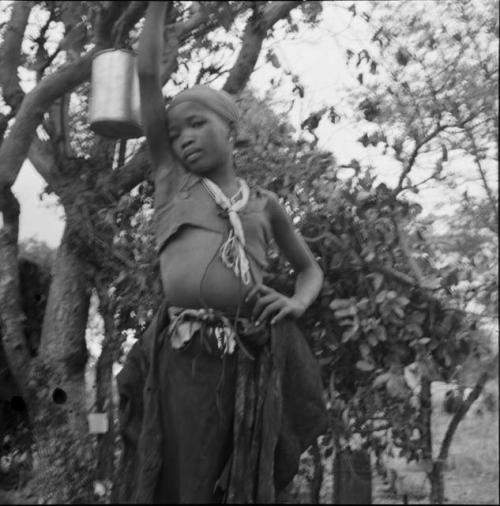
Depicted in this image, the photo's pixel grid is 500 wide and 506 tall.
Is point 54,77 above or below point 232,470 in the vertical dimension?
above

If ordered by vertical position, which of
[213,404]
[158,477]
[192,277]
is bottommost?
→ [158,477]

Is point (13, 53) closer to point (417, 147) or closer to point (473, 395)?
point (417, 147)

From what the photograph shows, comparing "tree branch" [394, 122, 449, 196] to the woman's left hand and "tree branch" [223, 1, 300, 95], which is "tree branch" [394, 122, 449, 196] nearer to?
"tree branch" [223, 1, 300, 95]

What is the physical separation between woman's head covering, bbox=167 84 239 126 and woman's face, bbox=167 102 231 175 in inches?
0.7

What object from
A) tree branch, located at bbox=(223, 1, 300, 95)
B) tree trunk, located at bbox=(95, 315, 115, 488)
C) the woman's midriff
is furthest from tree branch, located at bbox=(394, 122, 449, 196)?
tree trunk, located at bbox=(95, 315, 115, 488)

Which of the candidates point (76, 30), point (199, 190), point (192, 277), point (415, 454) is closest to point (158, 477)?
point (192, 277)

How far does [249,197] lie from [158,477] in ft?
3.33

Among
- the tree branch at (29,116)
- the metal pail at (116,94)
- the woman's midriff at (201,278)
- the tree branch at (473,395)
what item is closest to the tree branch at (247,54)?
the tree branch at (29,116)

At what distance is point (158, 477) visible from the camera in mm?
2758

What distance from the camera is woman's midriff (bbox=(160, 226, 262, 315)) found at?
2834 millimetres

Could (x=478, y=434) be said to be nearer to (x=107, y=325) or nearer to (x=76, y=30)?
(x=107, y=325)

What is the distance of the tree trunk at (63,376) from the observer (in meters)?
4.45

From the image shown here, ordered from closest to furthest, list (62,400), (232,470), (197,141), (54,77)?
(232,470)
(197,141)
(54,77)
(62,400)

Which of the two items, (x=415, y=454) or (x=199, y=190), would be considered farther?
(x=415, y=454)
